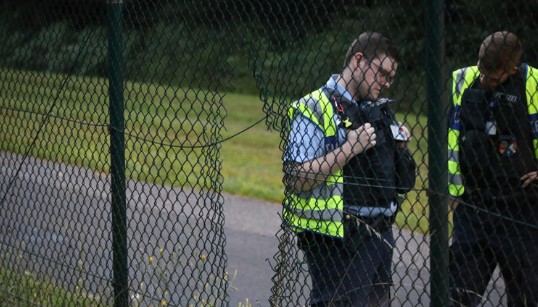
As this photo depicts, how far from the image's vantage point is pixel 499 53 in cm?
427

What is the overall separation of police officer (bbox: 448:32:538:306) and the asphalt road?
230 millimetres

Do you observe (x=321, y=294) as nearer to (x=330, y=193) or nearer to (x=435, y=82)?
(x=330, y=193)

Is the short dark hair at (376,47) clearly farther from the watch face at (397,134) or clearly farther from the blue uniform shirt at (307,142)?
the watch face at (397,134)

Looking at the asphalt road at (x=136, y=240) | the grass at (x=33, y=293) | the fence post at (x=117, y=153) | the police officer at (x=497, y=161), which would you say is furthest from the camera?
the grass at (x=33, y=293)

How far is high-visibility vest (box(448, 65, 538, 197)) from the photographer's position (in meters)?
4.57

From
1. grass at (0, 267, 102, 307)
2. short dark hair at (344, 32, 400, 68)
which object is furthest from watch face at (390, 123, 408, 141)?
grass at (0, 267, 102, 307)

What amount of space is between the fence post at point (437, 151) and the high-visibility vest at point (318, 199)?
672mm

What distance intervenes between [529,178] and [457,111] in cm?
51

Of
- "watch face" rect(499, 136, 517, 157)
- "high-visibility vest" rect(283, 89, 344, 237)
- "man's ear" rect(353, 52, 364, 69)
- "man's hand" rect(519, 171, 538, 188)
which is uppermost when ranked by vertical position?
"man's ear" rect(353, 52, 364, 69)

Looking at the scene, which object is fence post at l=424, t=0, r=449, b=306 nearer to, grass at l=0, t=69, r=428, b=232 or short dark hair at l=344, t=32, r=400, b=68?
grass at l=0, t=69, r=428, b=232

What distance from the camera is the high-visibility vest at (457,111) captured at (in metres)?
4.57

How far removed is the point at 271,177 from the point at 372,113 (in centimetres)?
676

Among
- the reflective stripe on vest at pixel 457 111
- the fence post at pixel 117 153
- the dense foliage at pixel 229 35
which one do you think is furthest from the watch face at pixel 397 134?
the fence post at pixel 117 153

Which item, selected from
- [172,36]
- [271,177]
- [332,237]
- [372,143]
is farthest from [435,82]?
[271,177]
